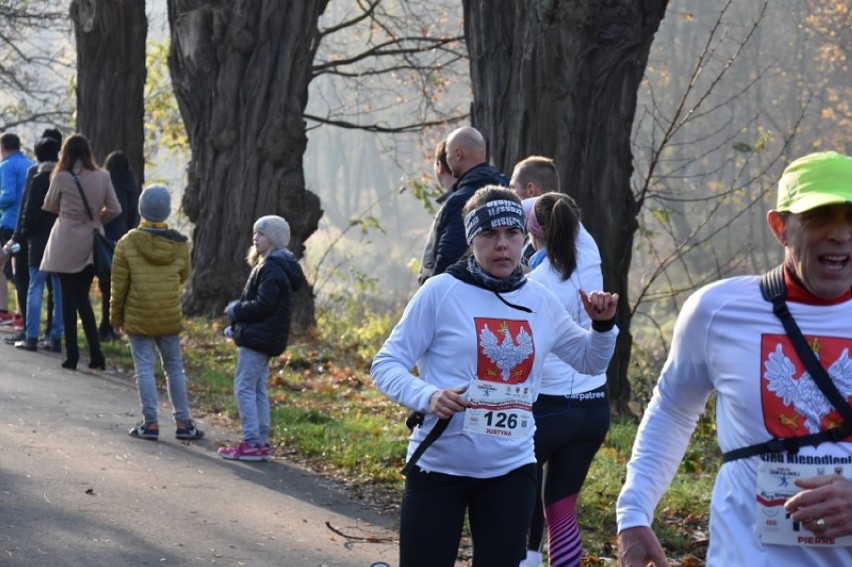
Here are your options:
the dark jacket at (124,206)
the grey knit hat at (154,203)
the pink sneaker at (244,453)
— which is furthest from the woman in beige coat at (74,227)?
the pink sneaker at (244,453)

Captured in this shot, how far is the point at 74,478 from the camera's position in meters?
9.42

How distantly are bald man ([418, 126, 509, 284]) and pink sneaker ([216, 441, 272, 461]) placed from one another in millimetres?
2675

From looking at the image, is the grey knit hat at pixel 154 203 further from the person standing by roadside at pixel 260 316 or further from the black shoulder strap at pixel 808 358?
the black shoulder strap at pixel 808 358

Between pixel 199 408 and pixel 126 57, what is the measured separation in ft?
30.9

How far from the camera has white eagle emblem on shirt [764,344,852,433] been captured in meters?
3.65

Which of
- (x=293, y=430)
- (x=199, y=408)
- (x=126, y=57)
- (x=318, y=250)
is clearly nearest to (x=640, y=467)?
(x=293, y=430)

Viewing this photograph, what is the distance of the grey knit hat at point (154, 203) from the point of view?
36.0 feet

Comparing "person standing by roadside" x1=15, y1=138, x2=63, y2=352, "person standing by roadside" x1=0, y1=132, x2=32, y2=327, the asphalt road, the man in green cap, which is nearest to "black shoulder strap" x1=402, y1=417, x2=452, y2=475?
the man in green cap

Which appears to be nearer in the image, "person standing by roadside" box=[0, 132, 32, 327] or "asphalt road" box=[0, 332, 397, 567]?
"asphalt road" box=[0, 332, 397, 567]

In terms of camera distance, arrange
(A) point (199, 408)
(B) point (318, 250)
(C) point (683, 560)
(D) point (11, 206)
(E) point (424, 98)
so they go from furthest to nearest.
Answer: (B) point (318, 250), (E) point (424, 98), (D) point (11, 206), (A) point (199, 408), (C) point (683, 560)

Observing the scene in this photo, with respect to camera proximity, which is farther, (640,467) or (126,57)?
(126,57)

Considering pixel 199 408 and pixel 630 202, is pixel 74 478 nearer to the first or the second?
pixel 199 408

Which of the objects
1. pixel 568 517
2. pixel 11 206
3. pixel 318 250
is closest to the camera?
pixel 568 517

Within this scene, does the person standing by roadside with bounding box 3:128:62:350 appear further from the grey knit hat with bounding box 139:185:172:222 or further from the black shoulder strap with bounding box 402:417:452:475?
the black shoulder strap with bounding box 402:417:452:475
